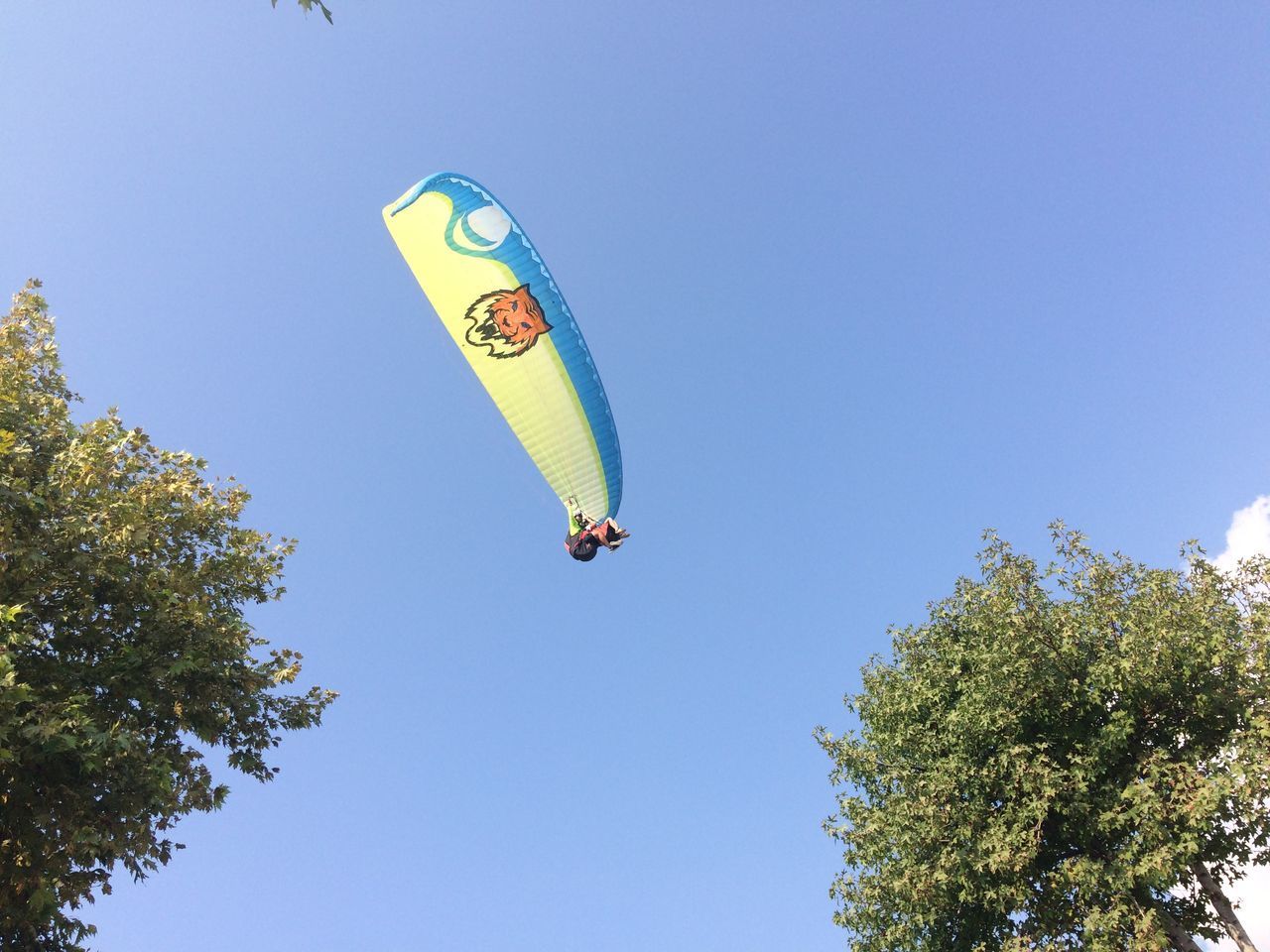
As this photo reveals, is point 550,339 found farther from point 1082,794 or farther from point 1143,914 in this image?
point 1143,914

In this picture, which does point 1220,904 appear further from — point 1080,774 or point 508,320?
point 508,320

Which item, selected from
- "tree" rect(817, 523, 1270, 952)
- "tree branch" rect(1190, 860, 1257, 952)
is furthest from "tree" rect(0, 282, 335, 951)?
"tree branch" rect(1190, 860, 1257, 952)

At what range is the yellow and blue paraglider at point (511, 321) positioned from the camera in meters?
20.5

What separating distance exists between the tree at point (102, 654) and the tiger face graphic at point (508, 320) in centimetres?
844

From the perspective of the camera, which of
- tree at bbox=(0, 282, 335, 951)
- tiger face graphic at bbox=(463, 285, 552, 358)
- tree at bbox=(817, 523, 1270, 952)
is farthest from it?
tiger face graphic at bbox=(463, 285, 552, 358)

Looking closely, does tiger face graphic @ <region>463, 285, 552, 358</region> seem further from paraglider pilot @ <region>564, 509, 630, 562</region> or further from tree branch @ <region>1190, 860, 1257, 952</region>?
tree branch @ <region>1190, 860, 1257, 952</region>

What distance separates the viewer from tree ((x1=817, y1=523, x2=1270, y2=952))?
14625 millimetres

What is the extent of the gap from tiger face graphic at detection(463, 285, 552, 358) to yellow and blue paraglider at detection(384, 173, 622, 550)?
0.09 feet

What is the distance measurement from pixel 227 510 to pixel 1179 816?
19413 mm

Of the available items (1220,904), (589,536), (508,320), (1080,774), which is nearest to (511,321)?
(508,320)

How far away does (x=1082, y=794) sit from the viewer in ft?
51.5

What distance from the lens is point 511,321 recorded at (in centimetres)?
2067

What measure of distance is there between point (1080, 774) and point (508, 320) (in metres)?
17.3

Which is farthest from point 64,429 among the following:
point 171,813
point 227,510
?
point 171,813
